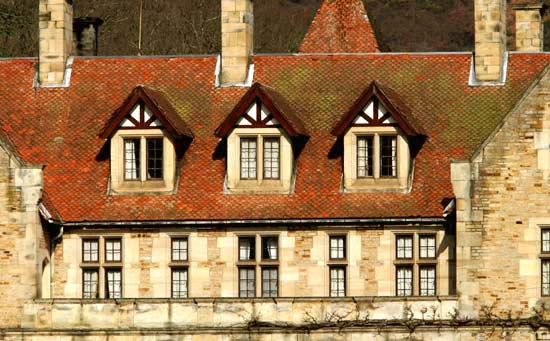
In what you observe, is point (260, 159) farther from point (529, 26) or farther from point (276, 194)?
point (529, 26)

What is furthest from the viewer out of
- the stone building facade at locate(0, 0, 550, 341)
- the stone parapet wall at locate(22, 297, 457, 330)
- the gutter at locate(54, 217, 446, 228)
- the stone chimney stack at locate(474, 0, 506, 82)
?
the stone chimney stack at locate(474, 0, 506, 82)

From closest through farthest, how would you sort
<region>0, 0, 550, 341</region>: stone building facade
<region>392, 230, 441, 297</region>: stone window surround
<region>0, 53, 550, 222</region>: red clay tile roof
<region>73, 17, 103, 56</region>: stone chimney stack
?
1. <region>0, 0, 550, 341</region>: stone building facade
2. <region>392, 230, 441, 297</region>: stone window surround
3. <region>0, 53, 550, 222</region>: red clay tile roof
4. <region>73, 17, 103, 56</region>: stone chimney stack

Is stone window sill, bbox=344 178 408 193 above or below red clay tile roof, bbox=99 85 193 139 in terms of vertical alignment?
below

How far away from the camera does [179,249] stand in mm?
53844

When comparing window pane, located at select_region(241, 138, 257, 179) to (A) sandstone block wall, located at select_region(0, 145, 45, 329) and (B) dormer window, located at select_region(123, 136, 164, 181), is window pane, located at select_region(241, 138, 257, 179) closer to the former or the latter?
(B) dormer window, located at select_region(123, 136, 164, 181)

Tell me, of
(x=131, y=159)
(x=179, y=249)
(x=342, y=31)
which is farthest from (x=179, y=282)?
(x=342, y=31)

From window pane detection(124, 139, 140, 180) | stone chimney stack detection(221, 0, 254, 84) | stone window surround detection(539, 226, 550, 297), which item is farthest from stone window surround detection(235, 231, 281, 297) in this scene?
stone window surround detection(539, 226, 550, 297)

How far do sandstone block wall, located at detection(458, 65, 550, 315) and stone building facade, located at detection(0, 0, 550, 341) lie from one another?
0.15ft

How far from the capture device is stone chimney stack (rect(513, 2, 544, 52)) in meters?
59.0

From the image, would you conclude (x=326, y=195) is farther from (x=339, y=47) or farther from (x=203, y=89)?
(x=339, y=47)

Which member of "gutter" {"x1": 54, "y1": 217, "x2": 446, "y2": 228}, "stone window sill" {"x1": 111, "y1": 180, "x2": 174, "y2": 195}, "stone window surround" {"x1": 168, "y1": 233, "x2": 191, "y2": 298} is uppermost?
"stone window sill" {"x1": 111, "y1": 180, "x2": 174, "y2": 195}

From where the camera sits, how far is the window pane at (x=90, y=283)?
177 ft

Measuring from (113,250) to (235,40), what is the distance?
6.86 meters

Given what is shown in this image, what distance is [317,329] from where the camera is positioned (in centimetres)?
5150
